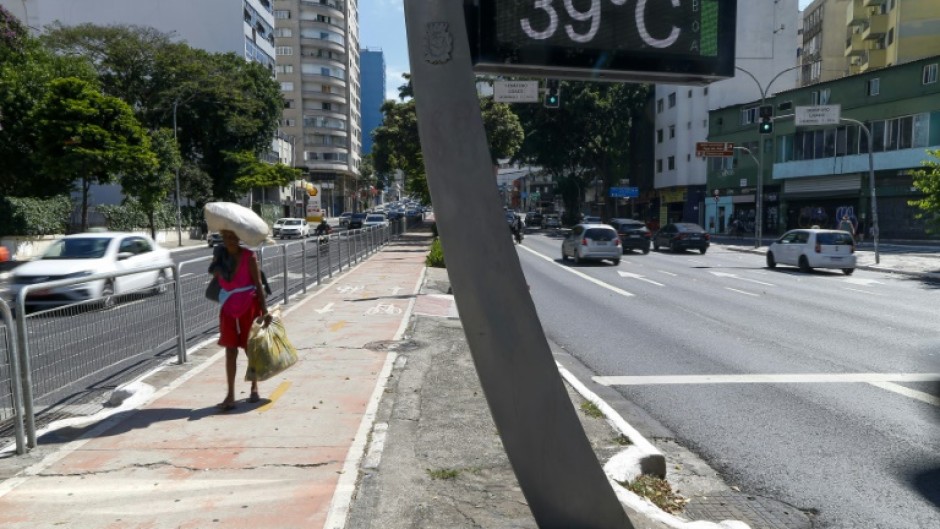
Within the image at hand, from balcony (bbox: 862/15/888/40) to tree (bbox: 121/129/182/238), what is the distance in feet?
177

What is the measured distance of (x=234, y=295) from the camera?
596 centimetres

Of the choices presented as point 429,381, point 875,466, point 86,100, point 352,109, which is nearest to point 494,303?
point 875,466

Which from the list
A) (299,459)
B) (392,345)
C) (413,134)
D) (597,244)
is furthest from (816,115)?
(299,459)

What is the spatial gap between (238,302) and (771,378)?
5.92 metres

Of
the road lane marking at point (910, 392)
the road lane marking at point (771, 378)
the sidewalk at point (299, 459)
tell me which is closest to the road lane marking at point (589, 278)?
the road lane marking at point (771, 378)

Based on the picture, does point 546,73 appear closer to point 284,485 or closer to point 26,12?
point 284,485

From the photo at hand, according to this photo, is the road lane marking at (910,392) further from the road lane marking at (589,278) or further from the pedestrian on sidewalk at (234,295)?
the road lane marking at (589,278)

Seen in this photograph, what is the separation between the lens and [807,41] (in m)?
73.5

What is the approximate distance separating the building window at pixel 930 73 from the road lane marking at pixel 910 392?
115ft

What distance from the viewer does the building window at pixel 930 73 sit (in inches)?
1364

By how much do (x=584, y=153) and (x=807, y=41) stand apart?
36160 mm

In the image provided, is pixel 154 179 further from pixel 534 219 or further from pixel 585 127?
pixel 534 219

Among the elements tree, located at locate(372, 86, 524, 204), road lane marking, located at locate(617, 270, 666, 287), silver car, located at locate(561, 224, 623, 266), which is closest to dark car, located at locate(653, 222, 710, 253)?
silver car, located at locate(561, 224, 623, 266)

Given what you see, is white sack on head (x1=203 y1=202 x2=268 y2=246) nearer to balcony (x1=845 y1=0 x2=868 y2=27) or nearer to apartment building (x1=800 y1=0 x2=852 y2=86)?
balcony (x1=845 y1=0 x2=868 y2=27)
